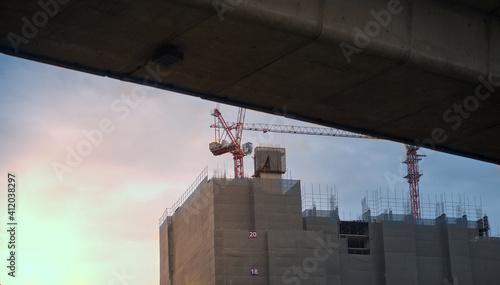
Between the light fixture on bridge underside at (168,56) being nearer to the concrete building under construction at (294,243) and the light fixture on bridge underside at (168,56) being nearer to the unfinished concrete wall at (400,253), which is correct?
the concrete building under construction at (294,243)

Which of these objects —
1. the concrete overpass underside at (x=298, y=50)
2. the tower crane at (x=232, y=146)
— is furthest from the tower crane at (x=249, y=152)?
the concrete overpass underside at (x=298, y=50)

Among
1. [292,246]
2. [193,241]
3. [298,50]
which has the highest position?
[193,241]

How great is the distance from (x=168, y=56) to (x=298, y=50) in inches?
79.1

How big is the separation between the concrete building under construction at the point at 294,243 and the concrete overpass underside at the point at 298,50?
6965cm

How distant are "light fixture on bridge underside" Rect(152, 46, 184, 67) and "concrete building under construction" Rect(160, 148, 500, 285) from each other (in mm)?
71513

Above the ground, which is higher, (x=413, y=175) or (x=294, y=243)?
(x=413, y=175)

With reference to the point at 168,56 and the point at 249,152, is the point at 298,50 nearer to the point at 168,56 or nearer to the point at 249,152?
the point at 168,56

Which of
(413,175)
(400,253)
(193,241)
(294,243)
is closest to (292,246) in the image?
(294,243)

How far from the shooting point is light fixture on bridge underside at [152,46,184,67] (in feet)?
44.4

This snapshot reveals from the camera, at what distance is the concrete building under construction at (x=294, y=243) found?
87938 millimetres

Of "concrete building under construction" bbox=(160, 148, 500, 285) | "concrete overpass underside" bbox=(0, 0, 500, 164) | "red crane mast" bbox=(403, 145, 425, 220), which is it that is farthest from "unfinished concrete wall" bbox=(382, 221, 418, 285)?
"concrete overpass underside" bbox=(0, 0, 500, 164)

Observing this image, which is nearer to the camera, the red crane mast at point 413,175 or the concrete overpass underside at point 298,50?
the concrete overpass underside at point 298,50

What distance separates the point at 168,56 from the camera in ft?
44.4

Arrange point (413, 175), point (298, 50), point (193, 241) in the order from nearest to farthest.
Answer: point (298, 50), point (193, 241), point (413, 175)
